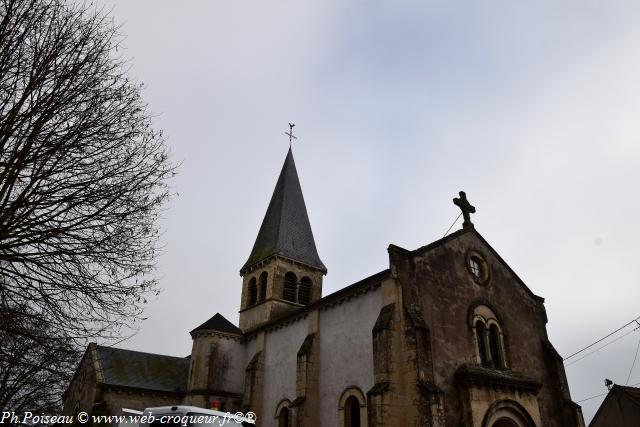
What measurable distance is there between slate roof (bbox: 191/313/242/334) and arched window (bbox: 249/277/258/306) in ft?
13.5

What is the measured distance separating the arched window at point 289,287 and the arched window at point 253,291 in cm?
214

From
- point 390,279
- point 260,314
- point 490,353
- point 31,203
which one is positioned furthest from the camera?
point 260,314

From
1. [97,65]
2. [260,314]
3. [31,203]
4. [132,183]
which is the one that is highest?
[260,314]

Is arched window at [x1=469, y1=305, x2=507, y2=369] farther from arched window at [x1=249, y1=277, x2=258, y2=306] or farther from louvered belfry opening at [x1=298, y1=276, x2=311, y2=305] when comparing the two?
arched window at [x1=249, y1=277, x2=258, y2=306]

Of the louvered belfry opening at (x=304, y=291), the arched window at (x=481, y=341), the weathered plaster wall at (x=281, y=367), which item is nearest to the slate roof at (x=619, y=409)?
the arched window at (x=481, y=341)

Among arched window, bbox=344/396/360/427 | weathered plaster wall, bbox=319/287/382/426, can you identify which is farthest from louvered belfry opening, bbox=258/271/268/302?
arched window, bbox=344/396/360/427

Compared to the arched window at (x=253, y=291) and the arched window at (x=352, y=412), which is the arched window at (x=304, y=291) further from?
the arched window at (x=352, y=412)

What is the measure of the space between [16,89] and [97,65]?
1.44 meters

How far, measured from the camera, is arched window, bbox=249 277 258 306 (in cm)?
3212

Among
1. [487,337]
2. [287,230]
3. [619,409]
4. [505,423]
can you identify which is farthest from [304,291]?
[619,409]

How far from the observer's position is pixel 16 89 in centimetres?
808

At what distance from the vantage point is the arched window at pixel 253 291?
1265 inches

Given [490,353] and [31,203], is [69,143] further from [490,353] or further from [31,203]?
[490,353]

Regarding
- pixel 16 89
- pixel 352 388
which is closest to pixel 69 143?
pixel 16 89
